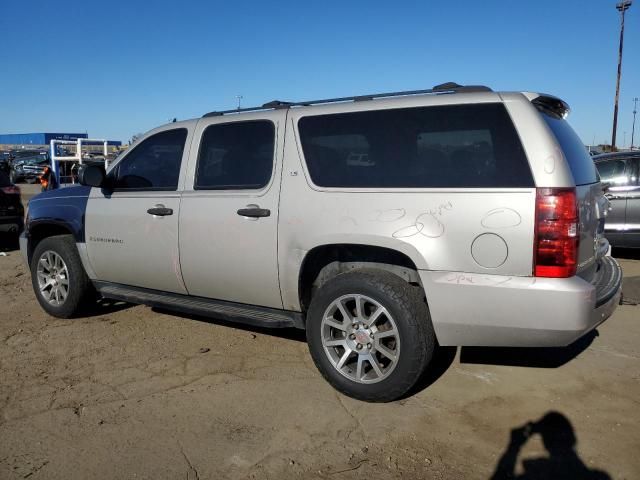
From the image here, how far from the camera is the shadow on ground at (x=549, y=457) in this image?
2816 mm

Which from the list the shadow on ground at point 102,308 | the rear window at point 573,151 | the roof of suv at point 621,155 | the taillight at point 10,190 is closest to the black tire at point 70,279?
the shadow on ground at point 102,308

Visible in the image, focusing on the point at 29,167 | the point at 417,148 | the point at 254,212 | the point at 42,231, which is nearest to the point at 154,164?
the point at 254,212

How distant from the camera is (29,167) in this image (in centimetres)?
3394

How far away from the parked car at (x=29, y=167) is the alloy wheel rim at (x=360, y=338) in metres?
34.1

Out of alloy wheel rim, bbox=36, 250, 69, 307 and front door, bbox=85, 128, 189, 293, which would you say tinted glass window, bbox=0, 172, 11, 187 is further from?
front door, bbox=85, 128, 189, 293

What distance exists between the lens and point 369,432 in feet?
10.7

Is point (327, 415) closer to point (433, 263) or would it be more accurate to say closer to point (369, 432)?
point (369, 432)

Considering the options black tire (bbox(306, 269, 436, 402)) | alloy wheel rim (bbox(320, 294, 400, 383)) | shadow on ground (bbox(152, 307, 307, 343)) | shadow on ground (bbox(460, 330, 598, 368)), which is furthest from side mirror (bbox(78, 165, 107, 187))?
shadow on ground (bbox(460, 330, 598, 368))

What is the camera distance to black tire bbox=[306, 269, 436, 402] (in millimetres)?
3404

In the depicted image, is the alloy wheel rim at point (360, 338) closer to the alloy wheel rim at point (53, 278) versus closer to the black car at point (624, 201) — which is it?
the alloy wheel rim at point (53, 278)

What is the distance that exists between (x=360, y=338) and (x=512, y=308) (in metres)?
0.99

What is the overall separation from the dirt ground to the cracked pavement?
11mm

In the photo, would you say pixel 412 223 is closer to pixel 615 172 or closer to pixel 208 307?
pixel 208 307

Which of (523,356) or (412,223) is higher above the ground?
(412,223)
